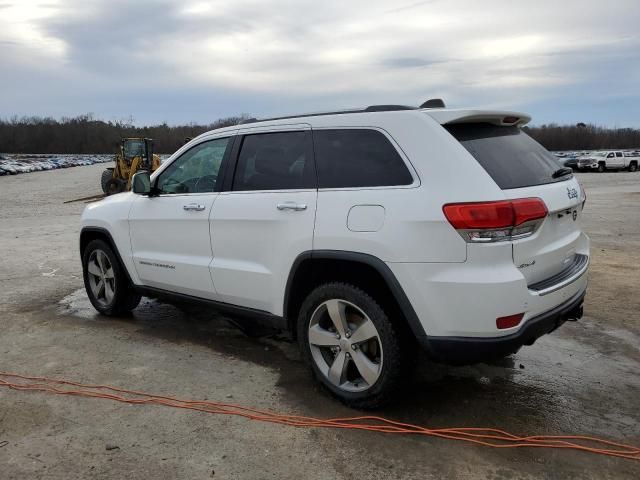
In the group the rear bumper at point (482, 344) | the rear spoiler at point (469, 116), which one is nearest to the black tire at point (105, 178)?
the rear spoiler at point (469, 116)

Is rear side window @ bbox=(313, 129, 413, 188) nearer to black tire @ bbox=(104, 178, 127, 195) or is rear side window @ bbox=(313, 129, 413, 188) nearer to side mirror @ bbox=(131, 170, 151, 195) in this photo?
side mirror @ bbox=(131, 170, 151, 195)

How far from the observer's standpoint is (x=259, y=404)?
3.74 meters

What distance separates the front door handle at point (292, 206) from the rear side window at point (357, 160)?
0.18 metres

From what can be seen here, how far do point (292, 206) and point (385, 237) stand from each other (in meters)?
0.77

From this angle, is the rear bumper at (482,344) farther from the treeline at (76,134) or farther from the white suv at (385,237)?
the treeline at (76,134)

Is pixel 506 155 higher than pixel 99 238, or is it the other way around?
pixel 506 155

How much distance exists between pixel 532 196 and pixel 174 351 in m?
3.13

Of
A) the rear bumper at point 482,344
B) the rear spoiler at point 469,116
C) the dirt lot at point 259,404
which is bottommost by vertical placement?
the dirt lot at point 259,404

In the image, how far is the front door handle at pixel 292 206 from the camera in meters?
3.67

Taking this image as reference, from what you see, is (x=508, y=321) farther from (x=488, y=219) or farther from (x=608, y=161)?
(x=608, y=161)

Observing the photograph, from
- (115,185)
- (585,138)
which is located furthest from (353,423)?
(585,138)

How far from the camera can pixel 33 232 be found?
1258cm

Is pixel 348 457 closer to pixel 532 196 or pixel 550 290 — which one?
pixel 550 290

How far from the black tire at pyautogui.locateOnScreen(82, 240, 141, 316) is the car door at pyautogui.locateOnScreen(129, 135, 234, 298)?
0.43 metres
